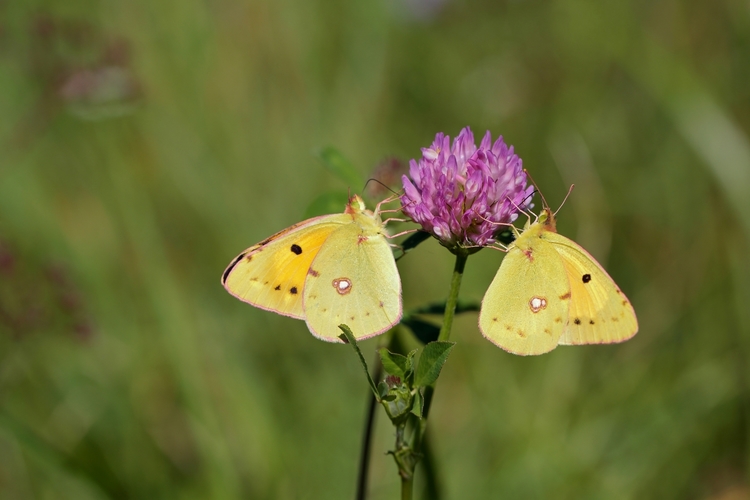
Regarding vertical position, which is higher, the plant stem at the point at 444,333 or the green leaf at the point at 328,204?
the green leaf at the point at 328,204

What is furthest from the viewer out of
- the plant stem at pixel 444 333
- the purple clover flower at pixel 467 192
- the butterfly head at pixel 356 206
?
the butterfly head at pixel 356 206

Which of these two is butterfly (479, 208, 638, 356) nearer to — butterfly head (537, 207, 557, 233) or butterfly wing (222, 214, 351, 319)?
butterfly head (537, 207, 557, 233)

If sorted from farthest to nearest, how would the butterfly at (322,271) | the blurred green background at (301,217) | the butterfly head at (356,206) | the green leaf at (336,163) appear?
the blurred green background at (301,217) < the green leaf at (336,163) < the butterfly head at (356,206) < the butterfly at (322,271)

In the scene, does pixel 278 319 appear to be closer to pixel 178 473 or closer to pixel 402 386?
pixel 178 473

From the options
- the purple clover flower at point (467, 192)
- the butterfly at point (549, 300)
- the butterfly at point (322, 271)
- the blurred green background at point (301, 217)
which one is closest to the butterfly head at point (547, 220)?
the butterfly at point (549, 300)

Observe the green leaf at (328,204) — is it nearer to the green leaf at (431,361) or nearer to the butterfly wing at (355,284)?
the butterfly wing at (355,284)

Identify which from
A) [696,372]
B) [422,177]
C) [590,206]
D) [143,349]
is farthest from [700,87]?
[143,349]

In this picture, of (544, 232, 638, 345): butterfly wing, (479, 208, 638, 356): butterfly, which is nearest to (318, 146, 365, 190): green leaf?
(479, 208, 638, 356): butterfly
